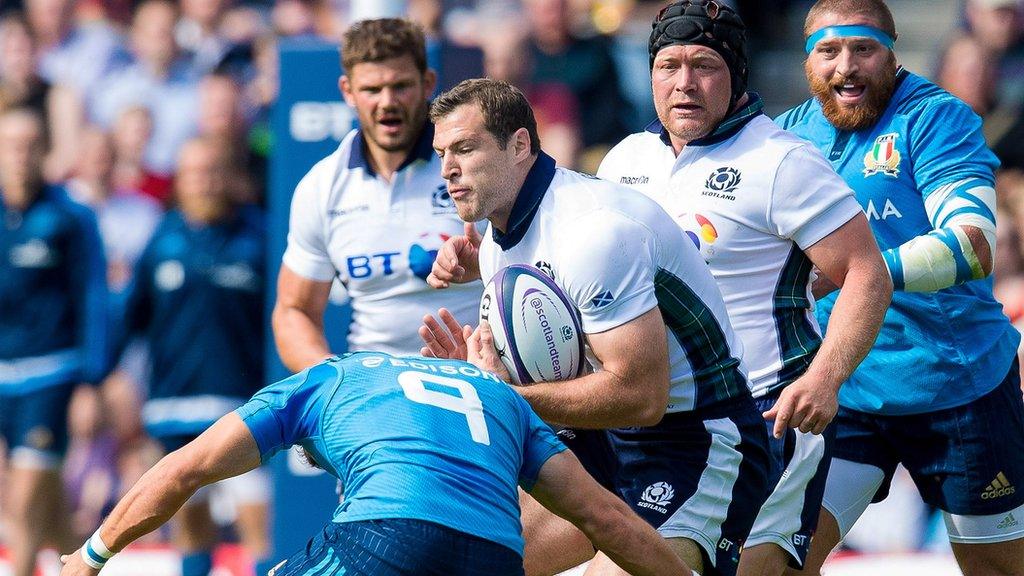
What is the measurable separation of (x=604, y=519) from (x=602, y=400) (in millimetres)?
349

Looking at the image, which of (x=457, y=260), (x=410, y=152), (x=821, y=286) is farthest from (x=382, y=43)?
(x=821, y=286)

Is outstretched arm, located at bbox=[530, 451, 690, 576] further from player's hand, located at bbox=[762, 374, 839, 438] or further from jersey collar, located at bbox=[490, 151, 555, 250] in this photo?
jersey collar, located at bbox=[490, 151, 555, 250]

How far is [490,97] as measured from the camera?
14.1 feet

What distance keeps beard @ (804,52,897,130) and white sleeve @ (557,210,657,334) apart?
1.28 meters

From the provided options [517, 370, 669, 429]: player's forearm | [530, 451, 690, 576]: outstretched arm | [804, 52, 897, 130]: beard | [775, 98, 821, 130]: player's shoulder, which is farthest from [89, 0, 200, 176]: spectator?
[530, 451, 690, 576]: outstretched arm

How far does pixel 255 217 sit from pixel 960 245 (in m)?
4.77

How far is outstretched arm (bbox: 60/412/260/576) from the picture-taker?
3705 mm

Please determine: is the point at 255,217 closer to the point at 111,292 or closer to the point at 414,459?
the point at 111,292

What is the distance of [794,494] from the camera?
15.3 ft

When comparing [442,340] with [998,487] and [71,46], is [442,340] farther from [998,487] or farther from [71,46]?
[71,46]

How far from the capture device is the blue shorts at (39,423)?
8.43 metres

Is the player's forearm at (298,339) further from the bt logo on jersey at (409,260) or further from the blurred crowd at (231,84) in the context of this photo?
the blurred crowd at (231,84)

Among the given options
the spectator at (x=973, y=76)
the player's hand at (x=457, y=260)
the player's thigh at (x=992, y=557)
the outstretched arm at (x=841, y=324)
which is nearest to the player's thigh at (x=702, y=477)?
the outstretched arm at (x=841, y=324)

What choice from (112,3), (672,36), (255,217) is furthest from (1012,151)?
(112,3)
